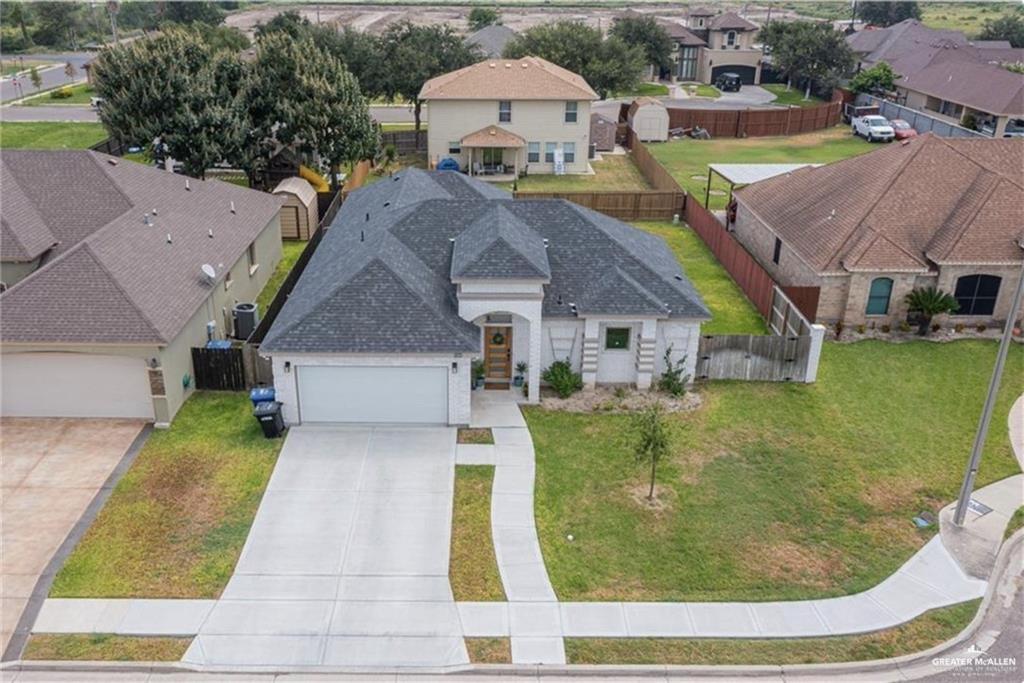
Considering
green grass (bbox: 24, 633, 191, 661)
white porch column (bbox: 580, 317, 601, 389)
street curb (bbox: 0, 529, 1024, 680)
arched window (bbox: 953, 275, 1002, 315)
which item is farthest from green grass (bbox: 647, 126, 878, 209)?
green grass (bbox: 24, 633, 191, 661)

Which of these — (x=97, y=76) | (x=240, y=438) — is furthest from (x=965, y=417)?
(x=97, y=76)

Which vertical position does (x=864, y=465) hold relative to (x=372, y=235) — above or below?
below

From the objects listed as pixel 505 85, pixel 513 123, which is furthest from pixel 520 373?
pixel 505 85

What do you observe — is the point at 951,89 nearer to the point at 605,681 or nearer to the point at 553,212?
the point at 553,212

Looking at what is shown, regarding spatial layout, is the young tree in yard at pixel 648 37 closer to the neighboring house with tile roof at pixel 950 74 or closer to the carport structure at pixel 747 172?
the neighboring house with tile roof at pixel 950 74

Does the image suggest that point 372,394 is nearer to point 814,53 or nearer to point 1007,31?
point 814,53
